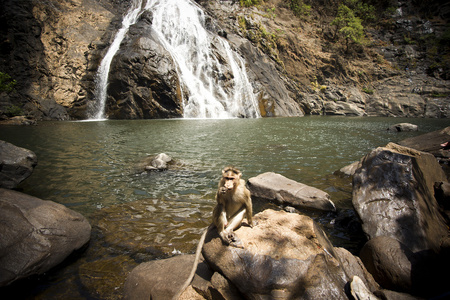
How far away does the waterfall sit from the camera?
→ 24.6m

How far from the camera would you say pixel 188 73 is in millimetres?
25484

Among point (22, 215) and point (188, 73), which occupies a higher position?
point (188, 73)

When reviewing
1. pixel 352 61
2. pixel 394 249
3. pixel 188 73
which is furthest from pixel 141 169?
pixel 352 61

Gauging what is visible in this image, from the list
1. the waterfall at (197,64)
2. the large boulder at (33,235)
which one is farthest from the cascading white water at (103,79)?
the large boulder at (33,235)

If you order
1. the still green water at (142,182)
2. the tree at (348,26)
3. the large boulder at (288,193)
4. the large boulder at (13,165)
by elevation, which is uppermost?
the tree at (348,26)

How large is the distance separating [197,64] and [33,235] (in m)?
25.6

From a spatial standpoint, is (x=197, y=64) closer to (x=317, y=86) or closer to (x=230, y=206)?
(x=317, y=86)

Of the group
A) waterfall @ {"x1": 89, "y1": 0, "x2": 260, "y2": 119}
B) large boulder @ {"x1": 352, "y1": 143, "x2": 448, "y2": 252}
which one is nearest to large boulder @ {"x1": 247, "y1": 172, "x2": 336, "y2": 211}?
large boulder @ {"x1": 352, "y1": 143, "x2": 448, "y2": 252}

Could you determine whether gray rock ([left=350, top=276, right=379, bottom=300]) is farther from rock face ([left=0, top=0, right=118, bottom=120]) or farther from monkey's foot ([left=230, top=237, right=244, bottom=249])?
rock face ([left=0, top=0, right=118, bottom=120])

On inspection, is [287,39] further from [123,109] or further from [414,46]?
[123,109]

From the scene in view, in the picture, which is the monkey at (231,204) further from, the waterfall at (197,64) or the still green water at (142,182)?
the waterfall at (197,64)

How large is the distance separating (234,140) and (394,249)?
10031mm

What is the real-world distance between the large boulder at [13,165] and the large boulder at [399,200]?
7624 millimetres

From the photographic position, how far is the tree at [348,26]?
38.2m
